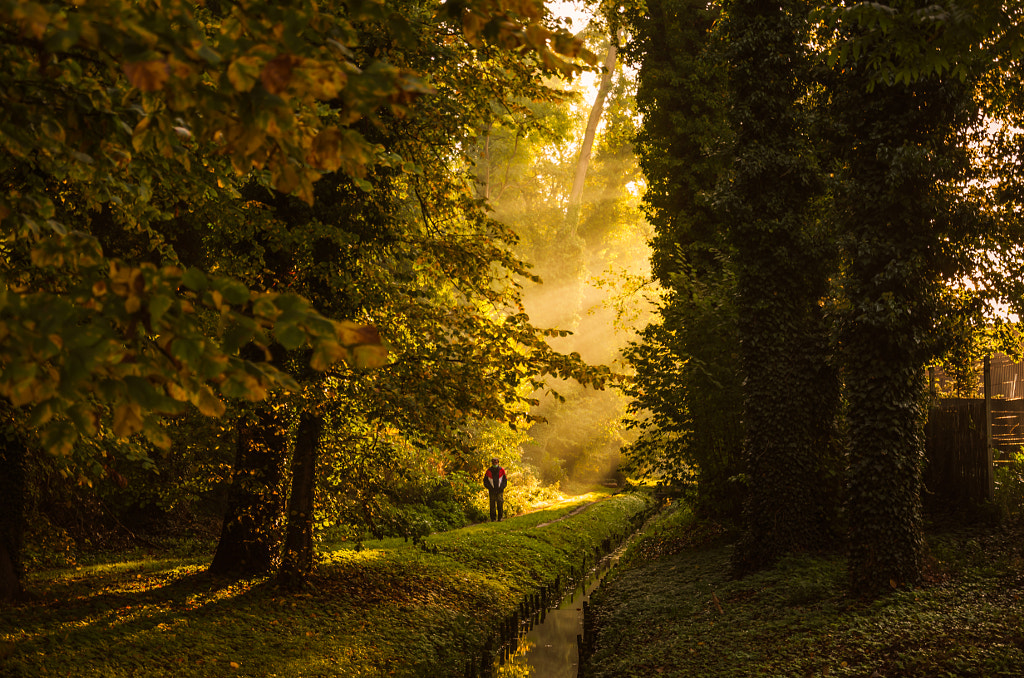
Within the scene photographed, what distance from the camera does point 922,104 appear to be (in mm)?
10234

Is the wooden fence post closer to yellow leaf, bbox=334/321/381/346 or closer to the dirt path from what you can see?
the dirt path

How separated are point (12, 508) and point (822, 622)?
1100 cm

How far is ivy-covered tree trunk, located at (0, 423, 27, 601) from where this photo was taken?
9.65 meters

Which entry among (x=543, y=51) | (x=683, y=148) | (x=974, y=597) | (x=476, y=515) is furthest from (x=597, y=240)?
(x=543, y=51)

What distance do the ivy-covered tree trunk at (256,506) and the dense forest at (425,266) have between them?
0.05 m

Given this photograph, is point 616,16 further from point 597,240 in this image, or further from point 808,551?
point 597,240

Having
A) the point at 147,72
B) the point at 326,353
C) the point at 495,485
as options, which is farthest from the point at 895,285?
the point at 495,485

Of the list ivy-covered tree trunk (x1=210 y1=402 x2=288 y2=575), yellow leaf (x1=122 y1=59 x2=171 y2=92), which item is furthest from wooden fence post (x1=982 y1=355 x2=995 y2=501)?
yellow leaf (x1=122 y1=59 x2=171 y2=92)

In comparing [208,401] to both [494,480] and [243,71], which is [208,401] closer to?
[243,71]

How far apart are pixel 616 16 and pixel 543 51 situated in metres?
12.9

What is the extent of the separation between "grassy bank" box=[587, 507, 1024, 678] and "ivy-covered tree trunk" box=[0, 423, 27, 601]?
8.06m

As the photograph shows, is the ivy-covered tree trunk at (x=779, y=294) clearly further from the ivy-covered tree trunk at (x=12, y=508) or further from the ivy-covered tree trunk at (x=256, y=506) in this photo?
the ivy-covered tree trunk at (x=12, y=508)

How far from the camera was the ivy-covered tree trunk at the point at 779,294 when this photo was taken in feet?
40.2

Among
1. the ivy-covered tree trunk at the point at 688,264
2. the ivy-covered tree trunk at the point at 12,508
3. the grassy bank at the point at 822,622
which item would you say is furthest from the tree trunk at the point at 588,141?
the ivy-covered tree trunk at the point at 12,508
